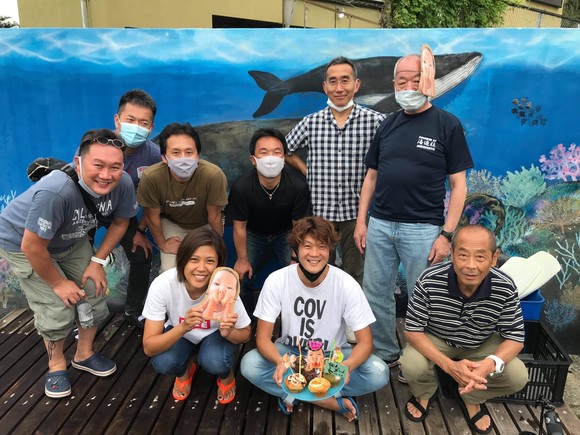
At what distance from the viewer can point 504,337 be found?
2.63 metres

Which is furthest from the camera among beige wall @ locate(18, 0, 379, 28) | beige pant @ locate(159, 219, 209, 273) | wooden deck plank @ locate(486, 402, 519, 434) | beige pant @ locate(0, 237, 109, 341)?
beige wall @ locate(18, 0, 379, 28)

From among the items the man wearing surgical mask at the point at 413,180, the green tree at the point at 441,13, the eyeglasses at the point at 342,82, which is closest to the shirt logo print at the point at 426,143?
the man wearing surgical mask at the point at 413,180

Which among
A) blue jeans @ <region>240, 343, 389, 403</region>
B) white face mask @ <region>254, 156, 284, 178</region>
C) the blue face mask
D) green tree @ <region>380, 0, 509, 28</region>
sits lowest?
blue jeans @ <region>240, 343, 389, 403</region>

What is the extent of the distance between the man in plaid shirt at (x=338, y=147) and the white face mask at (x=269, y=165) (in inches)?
12.1

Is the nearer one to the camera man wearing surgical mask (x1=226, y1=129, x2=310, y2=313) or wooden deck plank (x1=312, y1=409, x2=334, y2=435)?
wooden deck plank (x1=312, y1=409, x2=334, y2=435)

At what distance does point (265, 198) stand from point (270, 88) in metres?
1.09

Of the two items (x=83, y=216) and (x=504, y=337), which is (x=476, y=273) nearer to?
(x=504, y=337)

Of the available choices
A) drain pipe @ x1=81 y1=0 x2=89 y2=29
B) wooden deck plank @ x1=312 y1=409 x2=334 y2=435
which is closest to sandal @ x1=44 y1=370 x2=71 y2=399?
wooden deck plank @ x1=312 y1=409 x2=334 y2=435

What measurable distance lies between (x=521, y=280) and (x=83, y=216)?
312cm

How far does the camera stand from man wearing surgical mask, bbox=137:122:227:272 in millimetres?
3150

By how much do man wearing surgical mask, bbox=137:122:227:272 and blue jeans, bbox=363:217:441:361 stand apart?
3.79ft

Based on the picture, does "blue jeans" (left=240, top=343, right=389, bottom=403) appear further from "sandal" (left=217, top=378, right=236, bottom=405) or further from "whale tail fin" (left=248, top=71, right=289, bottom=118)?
"whale tail fin" (left=248, top=71, right=289, bottom=118)

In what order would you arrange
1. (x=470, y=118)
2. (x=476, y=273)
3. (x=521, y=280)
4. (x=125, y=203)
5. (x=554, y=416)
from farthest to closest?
(x=470, y=118)
(x=521, y=280)
(x=125, y=203)
(x=476, y=273)
(x=554, y=416)

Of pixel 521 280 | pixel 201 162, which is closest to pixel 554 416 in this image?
pixel 521 280
